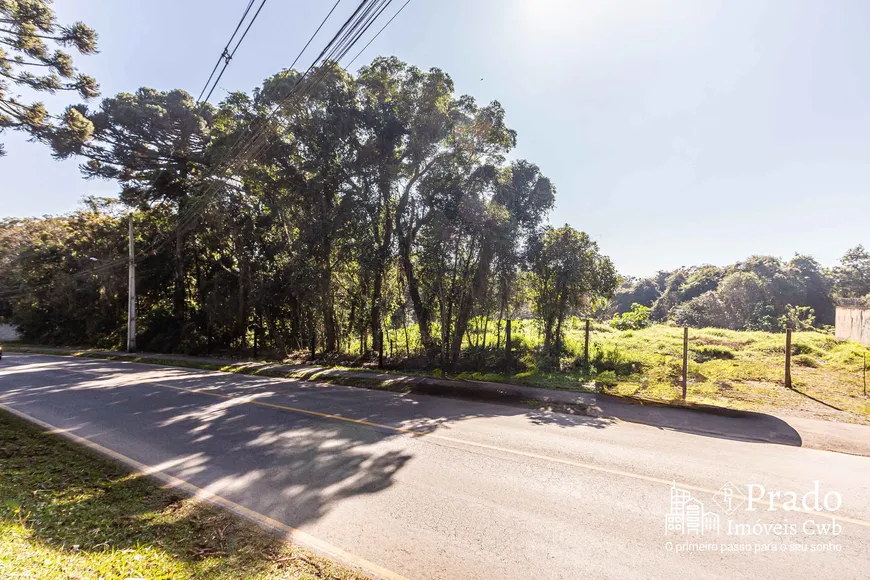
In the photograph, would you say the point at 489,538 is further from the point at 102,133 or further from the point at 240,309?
the point at 102,133

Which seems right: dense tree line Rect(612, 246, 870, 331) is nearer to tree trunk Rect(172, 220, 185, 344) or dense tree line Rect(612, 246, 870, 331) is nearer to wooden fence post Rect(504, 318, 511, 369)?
wooden fence post Rect(504, 318, 511, 369)

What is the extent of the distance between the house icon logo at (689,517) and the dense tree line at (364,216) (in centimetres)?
928

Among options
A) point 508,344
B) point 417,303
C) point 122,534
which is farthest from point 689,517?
point 417,303

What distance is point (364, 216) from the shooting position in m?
14.4

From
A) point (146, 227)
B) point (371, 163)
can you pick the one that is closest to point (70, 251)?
point (146, 227)

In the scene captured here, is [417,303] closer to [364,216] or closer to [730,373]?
[364,216]

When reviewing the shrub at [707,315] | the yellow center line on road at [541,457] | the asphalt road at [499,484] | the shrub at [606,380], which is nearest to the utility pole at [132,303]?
the asphalt road at [499,484]

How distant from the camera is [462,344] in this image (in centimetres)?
1451

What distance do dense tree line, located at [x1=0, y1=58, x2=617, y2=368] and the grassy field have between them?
6.68ft

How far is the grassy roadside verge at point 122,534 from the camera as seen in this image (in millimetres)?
2840

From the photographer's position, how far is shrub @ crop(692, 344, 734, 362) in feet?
47.0

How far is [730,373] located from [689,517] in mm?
10045

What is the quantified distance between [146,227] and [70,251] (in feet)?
27.2

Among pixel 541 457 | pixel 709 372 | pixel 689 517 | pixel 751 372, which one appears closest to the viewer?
pixel 689 517
